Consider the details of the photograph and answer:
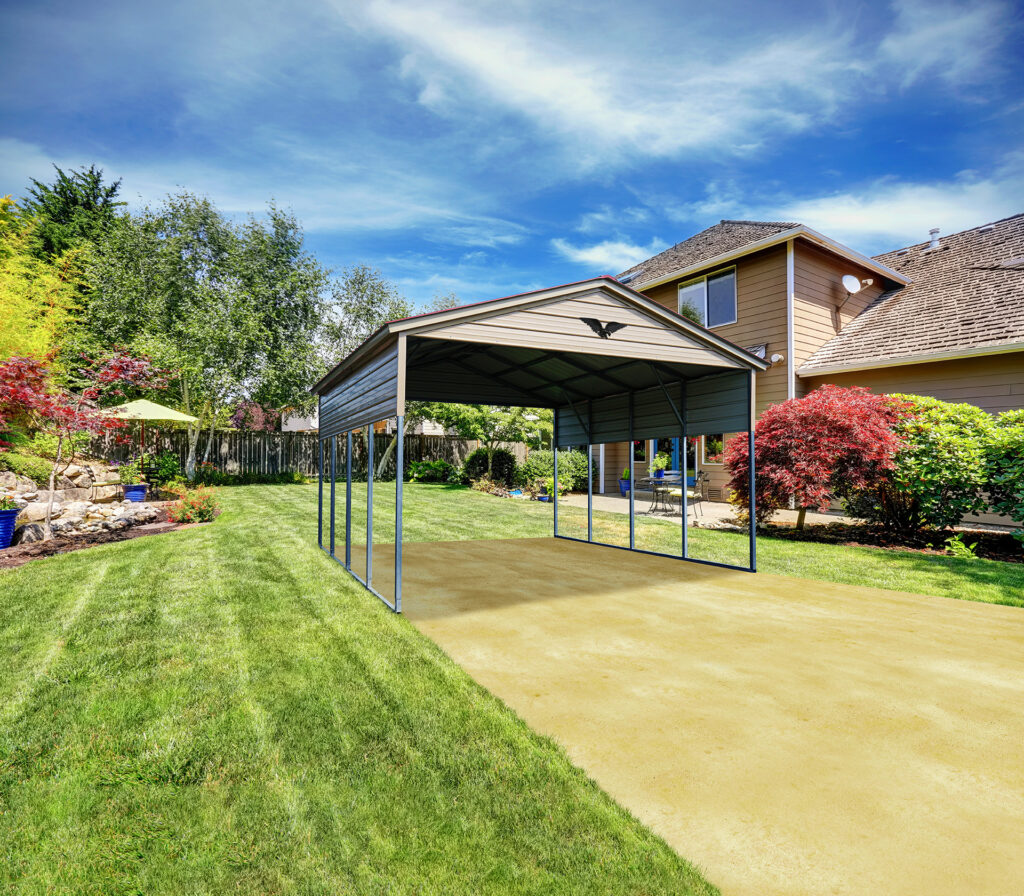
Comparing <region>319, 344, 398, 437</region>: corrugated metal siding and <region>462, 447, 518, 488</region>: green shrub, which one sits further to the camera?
<region>462, 447, 518, 488</region>: green shrub

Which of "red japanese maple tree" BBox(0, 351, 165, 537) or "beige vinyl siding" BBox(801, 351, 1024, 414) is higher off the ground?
"beige vinyl siding" BBox(801, 351, 1024, 414)

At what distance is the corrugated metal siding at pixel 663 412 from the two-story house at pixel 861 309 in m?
5.53

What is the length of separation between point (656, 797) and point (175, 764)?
6.85 feet

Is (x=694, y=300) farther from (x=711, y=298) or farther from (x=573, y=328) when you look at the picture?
(x=573, y=328)

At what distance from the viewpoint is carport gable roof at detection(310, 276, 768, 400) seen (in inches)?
197

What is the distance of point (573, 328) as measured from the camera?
5574 millimetres

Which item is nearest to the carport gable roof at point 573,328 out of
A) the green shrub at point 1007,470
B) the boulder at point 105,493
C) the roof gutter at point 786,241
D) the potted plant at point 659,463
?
the green shrub at point 1007,470

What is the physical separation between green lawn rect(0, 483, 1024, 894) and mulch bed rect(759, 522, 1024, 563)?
7554 millimetres

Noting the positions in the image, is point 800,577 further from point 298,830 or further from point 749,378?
point 298,830

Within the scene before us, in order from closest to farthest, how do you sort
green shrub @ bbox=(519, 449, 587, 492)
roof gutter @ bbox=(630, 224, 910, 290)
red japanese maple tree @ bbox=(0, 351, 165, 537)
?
red japanese maple tree @ bbox=(0, 351, 165, 537)
roof gutter @ bbox=(630, 224, 910, 290)
green shrub @ bbox=(519, 449, 587, 492)

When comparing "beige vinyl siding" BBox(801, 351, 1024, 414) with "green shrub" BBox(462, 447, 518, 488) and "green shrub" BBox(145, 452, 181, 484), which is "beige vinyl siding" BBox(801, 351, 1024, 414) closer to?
"green shrub" BBox(462, 447, 518, 488)

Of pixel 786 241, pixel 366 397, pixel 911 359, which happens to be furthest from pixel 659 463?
pixel 366 397

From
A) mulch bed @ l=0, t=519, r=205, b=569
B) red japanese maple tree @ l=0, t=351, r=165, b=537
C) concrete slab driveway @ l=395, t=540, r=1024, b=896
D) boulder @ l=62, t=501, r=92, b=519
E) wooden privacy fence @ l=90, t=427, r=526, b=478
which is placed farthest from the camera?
wooden privacy fence @ l=90, t=427, r=526, b=478

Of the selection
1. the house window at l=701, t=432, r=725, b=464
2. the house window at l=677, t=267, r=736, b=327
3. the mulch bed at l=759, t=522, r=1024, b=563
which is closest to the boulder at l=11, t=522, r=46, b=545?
the mulch bed at l=759, t=522, r=1024, b=563
